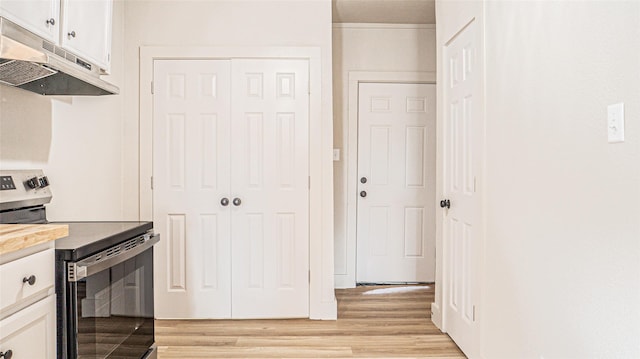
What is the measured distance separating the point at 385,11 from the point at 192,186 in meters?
2.17

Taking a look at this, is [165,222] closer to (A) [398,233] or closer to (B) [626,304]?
(A) [398,233]

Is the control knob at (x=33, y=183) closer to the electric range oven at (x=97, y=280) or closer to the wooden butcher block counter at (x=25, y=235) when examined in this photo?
the electric range oven at (x=97, y=280)

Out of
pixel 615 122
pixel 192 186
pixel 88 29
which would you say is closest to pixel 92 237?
pixel 88 29

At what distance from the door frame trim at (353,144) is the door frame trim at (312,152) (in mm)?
924

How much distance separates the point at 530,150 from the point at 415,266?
2.67 meters

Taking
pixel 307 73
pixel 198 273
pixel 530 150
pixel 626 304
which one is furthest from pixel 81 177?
pixel 626 304

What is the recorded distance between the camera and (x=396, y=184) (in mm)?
4367

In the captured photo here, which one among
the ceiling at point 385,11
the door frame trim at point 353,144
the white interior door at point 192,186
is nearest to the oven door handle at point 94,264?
the white interior door at point 192,186

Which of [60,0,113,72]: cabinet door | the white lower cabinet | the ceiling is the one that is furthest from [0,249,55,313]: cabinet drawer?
the ceiling

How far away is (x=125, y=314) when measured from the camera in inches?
77.9

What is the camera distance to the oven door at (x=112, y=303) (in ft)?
5.10

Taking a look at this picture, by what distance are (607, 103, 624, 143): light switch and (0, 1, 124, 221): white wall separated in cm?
237

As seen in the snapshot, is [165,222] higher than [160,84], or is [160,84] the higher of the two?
[160,84]

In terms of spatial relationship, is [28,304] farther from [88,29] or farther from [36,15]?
[88,29]
